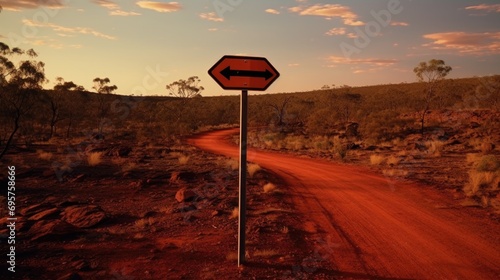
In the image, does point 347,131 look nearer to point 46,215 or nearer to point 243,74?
point 46,215

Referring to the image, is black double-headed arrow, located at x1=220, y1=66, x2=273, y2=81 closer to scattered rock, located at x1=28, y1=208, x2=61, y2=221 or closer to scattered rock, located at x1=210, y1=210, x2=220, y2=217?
scattered rock, located at x1=210, y1=210, x2=220, y2=217

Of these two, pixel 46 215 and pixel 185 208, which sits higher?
pixel 46 215

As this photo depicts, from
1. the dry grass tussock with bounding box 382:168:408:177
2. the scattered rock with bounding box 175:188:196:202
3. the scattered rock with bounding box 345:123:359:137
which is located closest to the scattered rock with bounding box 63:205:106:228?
the scattered rock with bounding box 175:188:196:202

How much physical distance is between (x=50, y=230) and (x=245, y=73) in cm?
559

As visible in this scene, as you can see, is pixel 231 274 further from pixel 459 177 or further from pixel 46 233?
pixel 459 177

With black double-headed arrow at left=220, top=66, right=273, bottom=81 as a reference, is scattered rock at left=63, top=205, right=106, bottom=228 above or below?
below

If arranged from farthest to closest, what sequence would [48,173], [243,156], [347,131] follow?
1. [347,131]
2. [48,173]
3. [243,156]

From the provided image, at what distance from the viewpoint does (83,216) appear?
8.26 metres

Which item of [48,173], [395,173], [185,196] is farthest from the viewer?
[395,173]

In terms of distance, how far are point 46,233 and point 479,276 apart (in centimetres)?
821

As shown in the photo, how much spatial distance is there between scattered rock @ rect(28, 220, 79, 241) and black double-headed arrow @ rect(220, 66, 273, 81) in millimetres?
5198

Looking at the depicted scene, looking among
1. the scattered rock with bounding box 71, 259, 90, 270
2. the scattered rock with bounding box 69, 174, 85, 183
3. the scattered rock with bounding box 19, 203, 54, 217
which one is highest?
the scattered rock with bounding box 69, 174, 85, 183

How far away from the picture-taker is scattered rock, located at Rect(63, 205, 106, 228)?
794cm

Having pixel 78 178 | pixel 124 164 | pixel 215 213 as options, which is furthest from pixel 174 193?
pixel 124 164
